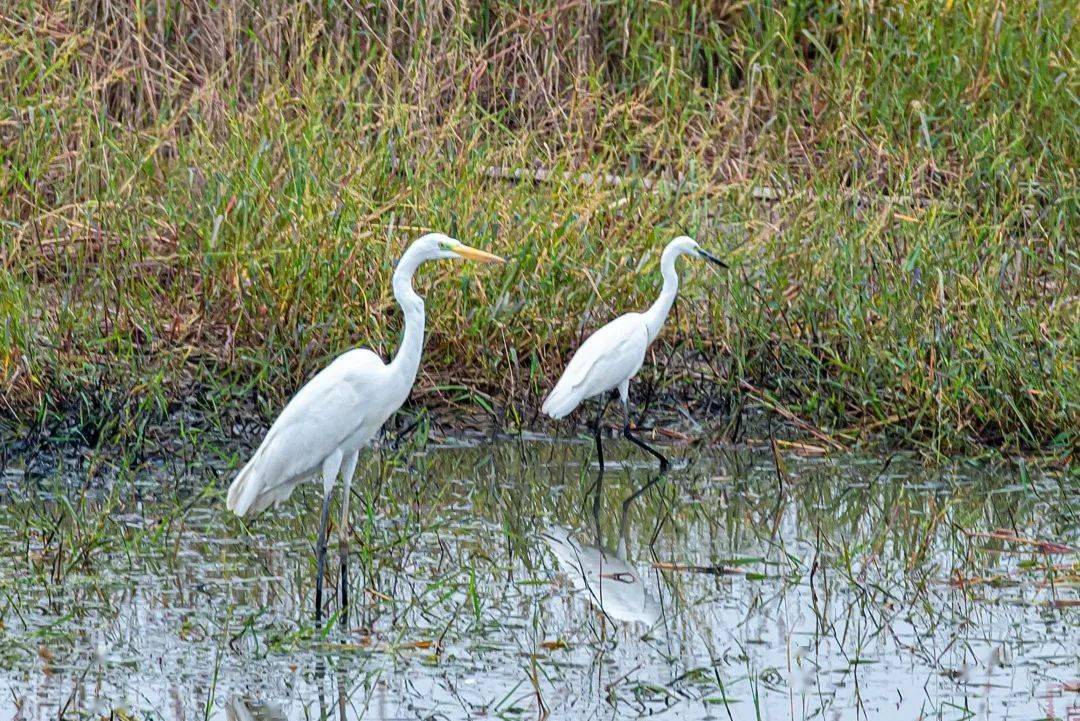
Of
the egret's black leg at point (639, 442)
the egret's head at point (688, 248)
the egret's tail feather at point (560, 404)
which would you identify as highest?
the egret's head at point (688, 248)

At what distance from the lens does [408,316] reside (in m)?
5.10

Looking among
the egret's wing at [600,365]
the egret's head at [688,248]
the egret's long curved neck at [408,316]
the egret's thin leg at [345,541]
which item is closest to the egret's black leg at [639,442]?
the egret's wing at [600,365]

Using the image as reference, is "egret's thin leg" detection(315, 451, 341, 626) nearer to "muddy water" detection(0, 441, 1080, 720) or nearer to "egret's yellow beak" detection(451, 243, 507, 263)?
"muddy water" detection(0, 441, 1080, 720)

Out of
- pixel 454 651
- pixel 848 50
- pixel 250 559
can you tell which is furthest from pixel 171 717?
pixel 848 50

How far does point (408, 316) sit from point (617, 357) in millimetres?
1644

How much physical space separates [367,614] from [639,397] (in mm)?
2838

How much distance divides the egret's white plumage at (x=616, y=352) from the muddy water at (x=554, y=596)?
0.30 metres

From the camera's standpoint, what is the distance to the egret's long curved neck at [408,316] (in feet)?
16.8

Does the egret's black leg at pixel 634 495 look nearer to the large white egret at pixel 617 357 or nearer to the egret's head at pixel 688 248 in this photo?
the large white egret at pixel 617 357

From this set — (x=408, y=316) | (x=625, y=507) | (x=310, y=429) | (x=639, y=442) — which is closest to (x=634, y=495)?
(x=625, y=507)

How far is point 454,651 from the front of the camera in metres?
4.42

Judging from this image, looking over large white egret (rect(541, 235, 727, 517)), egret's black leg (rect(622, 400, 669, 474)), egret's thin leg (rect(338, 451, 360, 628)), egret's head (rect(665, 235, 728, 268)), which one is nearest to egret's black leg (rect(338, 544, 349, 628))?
egret's thin leg (rect(338, 451, 360, 628))

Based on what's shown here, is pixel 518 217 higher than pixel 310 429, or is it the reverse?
pixel 310 429

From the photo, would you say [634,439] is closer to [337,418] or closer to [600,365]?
[600,365]
